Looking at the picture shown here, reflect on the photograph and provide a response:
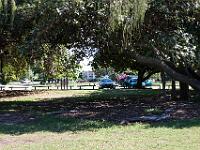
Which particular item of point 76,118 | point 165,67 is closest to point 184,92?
point 165,67

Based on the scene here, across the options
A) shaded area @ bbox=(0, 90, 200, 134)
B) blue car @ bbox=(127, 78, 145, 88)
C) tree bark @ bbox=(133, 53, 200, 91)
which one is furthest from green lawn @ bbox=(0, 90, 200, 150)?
blue car @ bbox=(127, 78, 145, 88)

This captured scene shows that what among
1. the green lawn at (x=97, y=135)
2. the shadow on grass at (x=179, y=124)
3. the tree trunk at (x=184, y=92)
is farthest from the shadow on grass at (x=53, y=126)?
the tree trunk at (x=184, y=92)

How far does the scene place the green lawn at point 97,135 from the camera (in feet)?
A: 39.0

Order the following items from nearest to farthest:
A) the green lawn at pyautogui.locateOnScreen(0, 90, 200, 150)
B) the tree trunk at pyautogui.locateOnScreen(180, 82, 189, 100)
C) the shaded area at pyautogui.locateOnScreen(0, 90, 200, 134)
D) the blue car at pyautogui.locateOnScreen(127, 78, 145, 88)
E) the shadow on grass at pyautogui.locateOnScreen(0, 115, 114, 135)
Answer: the green lawn at pyautogui.locateOnScreen(0, 90, 200, 150)
the shadow on grass at pyautogui.locateOnScreen(0, 115, 114, 135)
the shaded area at pyautogui.locateOnScreen(0, 90, 200, 134)
the tree trunk at pyautogui.locateOnScreen(180, 82, 189, 100)
the blue car at pyautogui.locateOnScreen(127, 78, 145, 88)

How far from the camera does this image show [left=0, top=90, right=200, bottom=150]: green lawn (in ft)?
39.0

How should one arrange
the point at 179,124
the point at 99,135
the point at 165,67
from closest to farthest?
the point at 99,135 < the point at 179,124 < the point at 165,67

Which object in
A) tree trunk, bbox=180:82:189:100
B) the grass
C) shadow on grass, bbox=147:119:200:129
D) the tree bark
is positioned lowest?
the grass

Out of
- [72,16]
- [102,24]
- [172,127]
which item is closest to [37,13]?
[72,16]

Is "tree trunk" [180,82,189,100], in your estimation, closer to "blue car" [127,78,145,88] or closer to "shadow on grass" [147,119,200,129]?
"shadow on grass" [147,119,200,129]

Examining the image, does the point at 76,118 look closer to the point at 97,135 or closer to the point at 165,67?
the point at 97,135

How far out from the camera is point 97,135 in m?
13.8

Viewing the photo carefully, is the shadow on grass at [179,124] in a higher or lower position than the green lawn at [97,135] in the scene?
higher

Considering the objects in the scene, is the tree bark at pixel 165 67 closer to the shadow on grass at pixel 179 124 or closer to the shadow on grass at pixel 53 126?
the shadow on grass at pixel 179 124

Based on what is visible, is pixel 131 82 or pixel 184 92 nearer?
pixel 184 92
